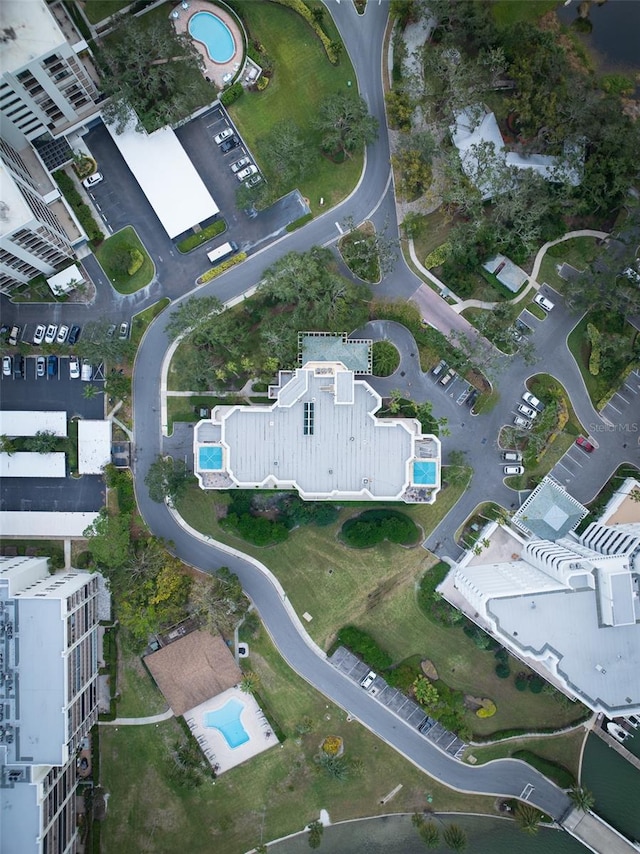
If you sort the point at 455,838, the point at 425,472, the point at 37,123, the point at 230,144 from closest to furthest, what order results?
the point at 425,472 < the point at 37,123 < the point at 455,838 < the point at 230,144

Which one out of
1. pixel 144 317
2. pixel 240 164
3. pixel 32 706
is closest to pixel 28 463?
pixel 144 317

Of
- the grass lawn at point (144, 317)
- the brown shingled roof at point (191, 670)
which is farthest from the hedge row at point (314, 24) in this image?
the brown shingled roof at point (191, 670)

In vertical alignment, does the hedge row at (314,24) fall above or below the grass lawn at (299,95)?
above

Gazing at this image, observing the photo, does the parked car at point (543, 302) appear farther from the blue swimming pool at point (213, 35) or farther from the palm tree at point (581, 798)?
the palm tree at point (581, 798)

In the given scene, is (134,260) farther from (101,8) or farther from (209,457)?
(101,8)

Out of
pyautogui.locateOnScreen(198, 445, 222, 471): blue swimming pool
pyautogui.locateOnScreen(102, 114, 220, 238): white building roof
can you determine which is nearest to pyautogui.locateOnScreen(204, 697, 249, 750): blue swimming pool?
pyautogui.locateOnScreen(198, 445, 222, 471): blue swimming pool

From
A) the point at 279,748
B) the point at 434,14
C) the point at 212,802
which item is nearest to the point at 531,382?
the point at 434,14
